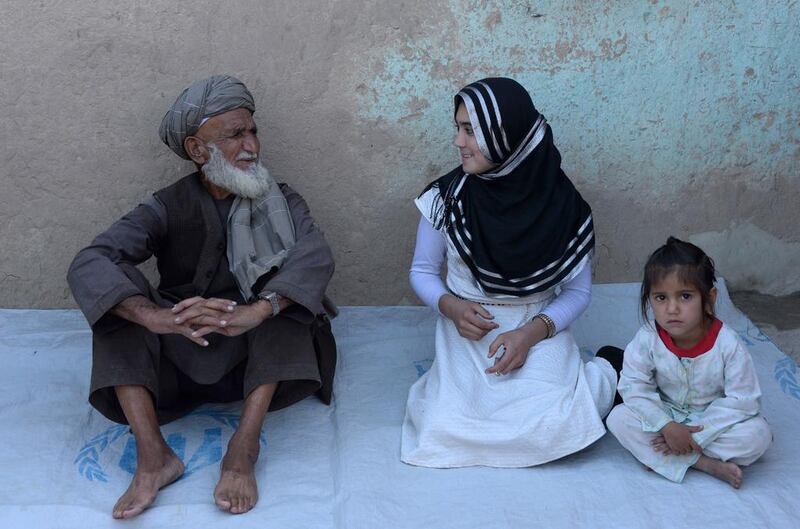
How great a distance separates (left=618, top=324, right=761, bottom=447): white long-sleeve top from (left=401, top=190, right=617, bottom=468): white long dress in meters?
0.19

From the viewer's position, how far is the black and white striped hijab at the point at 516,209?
337 centimetres

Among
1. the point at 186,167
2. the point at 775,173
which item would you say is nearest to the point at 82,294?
the point at 186,167

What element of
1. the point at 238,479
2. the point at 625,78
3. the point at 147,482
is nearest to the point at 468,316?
the point at 238,479

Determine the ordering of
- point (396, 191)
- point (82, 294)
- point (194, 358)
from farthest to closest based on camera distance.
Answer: point (396, 191), point (194, 358), point (82, 294)

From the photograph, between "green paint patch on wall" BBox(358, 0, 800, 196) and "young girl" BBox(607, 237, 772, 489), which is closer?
"young girl" BBox(607, 237, 772, 489)

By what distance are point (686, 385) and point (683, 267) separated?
42 centimetres

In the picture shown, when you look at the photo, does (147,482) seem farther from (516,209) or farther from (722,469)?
(722,469)

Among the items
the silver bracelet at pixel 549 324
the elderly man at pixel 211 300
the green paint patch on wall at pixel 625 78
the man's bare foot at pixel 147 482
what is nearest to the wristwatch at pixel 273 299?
the elderly man at pixel 211 300

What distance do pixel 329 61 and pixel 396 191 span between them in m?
0.61

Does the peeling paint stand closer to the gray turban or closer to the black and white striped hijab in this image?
the black and white striped hijab

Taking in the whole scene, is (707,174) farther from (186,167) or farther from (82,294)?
(82,294)

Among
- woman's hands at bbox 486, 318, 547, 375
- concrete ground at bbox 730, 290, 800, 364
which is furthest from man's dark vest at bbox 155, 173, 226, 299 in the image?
concrete ground at bbox 730, 290, 800, 364

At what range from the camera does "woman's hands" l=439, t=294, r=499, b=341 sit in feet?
11.3

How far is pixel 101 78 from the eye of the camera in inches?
154
